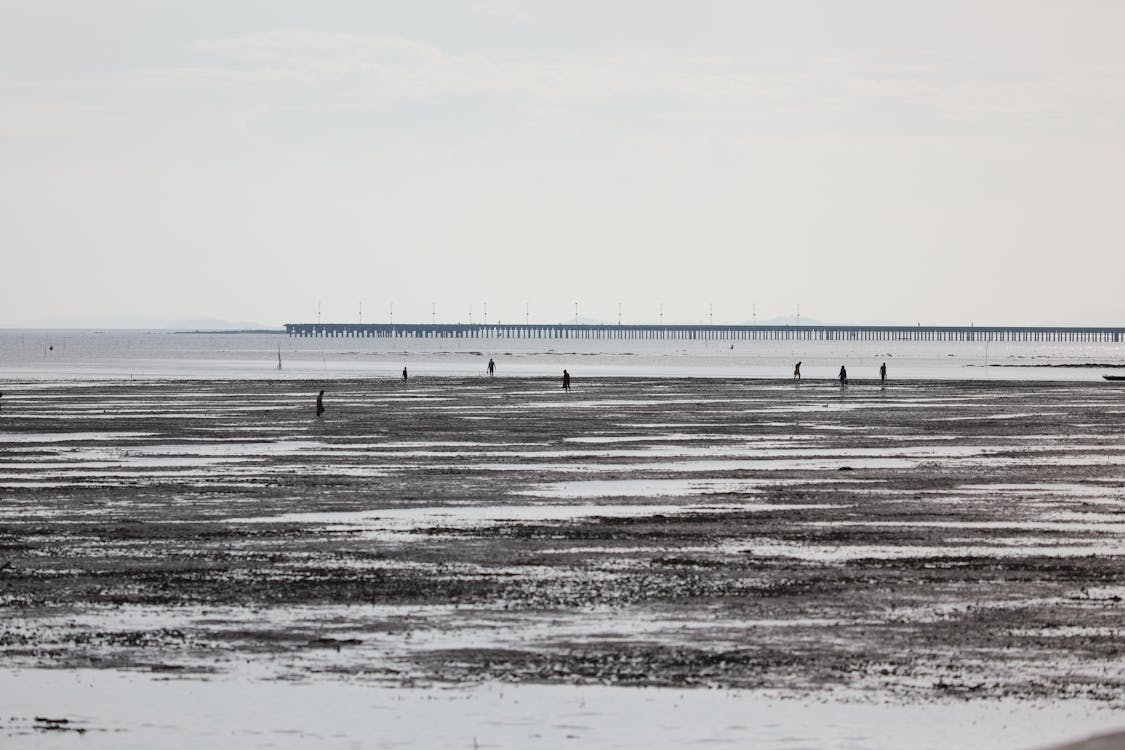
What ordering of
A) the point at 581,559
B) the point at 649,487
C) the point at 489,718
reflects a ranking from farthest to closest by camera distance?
the point at 649,487
the point at 581,559
the point at 489,718

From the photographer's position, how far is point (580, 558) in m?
20.6

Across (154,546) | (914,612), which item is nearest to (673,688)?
(914,612)

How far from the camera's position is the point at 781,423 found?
50.2m

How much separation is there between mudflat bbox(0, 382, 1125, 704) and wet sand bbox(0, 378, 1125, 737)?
0.06m

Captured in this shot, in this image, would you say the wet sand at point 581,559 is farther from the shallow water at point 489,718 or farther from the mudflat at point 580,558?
the shallow water at point 489,718

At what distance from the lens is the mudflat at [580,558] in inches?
569

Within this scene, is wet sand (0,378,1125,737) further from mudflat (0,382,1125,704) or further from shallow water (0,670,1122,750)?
shallow water (0,670,1122,750)

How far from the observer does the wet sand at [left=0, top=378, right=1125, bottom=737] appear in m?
14.4

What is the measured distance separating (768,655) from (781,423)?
118ft

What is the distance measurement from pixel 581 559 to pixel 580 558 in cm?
9

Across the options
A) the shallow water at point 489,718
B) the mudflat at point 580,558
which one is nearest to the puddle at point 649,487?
the mudflat at point 580,558

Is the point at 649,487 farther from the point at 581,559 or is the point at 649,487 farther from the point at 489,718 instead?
the point at 489,718

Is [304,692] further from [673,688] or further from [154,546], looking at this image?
[154,546]

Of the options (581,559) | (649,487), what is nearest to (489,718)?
(581,559)
